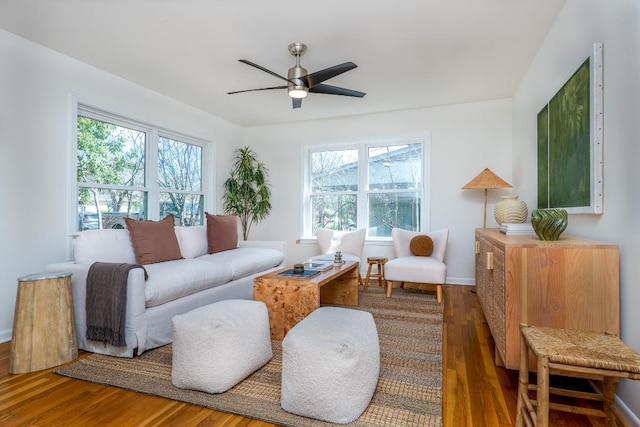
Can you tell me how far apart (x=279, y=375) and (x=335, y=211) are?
3.51m

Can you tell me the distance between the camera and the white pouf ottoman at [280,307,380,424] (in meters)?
1.53

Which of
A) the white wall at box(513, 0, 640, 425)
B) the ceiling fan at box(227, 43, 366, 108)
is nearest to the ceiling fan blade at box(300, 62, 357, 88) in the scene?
the ceiling fan at box(227, 43, 366, 108)

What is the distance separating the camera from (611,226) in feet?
5.76

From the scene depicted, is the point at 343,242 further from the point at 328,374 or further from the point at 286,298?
the point at 328,374

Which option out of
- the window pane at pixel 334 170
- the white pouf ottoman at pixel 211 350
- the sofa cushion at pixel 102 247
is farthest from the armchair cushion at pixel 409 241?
the sofa cushion at pixel 102 247

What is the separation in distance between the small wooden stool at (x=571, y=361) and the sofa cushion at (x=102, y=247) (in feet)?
9.65

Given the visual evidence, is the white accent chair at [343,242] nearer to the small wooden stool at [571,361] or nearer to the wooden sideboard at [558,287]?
the wooden sideboard at [558,287]

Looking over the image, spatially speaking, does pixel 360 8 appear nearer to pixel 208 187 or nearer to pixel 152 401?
pixel 152 401

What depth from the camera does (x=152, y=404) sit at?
5.64ft

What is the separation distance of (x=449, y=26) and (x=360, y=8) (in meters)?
0.78

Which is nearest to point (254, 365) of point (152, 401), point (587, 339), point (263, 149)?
point (152, 401)

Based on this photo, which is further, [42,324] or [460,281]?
[460,281]

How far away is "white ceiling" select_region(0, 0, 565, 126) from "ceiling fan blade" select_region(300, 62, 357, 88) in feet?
1.12

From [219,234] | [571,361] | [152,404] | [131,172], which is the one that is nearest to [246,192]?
[219,234]
